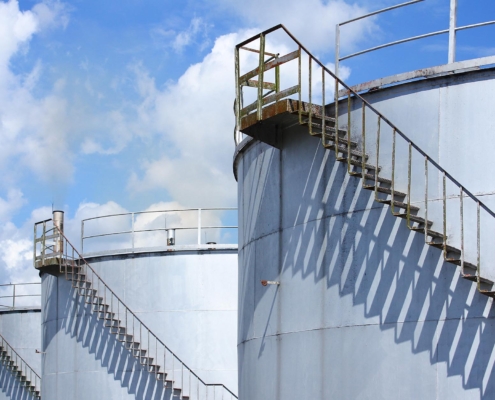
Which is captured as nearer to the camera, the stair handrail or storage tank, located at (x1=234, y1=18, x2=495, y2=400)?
storage tank, located at (x1=234, y1=18, x2=495, y2=400)

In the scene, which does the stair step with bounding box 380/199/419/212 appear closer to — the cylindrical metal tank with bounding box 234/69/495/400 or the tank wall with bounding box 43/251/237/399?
the cylindrical metal tank with bounding box 234/69/495/400

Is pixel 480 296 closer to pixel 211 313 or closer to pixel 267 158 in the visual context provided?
pixel 267 158

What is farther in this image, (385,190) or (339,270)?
(339,270)

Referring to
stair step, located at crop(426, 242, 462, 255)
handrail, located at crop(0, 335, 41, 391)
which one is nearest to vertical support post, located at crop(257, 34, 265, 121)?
stair step, located at crop(426, 242, 462, 255)

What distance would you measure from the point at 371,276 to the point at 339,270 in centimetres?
55

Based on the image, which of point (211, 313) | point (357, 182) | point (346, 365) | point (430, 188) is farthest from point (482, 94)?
point (211, 313)

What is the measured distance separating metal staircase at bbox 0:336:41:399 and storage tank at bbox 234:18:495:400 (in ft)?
59.2

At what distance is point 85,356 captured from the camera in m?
21.4

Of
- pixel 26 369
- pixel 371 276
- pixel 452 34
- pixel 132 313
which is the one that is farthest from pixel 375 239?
pixel 26 369

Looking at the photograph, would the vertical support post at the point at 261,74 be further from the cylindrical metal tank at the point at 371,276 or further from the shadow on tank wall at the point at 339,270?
the shadow on tank wall at the point at 339,270

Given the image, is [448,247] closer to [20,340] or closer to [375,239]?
[375,239]

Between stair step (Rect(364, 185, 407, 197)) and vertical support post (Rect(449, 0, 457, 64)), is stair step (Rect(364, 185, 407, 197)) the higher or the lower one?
the lower one

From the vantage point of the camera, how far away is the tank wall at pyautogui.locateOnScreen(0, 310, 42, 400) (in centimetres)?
2928

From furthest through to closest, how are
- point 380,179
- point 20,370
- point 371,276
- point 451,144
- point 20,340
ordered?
point 20,340 → point 20,370 → point 371,276 → point 380,179 → point 451,144
